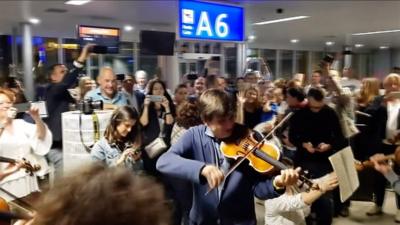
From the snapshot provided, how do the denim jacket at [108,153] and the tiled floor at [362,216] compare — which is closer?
the denim jacket at [108,153]

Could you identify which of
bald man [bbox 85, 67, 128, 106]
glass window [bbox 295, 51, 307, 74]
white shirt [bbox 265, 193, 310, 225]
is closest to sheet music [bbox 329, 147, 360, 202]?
white shirt [bbox 265, 193, 310, 225]

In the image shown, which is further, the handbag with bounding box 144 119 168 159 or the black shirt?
the black shirt

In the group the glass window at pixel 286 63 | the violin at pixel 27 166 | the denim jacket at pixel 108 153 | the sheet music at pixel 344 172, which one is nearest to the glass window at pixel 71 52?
the violin at pixel 27 166

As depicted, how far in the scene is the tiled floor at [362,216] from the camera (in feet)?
12.6

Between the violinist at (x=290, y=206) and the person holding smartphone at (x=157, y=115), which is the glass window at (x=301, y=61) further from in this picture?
the violinist at (x=290, y=206)

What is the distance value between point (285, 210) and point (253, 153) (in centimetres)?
100

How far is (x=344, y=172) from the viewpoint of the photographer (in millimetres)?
2025

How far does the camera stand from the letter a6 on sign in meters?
3.91

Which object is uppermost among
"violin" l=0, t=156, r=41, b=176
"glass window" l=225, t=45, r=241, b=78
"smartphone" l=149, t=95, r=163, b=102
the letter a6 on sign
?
the letter a6 on sign

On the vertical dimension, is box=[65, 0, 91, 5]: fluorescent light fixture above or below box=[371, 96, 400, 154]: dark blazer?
above

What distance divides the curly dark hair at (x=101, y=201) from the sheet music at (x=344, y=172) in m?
1.50

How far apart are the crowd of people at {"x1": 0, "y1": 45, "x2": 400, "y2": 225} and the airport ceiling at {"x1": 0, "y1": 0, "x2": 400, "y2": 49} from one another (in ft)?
5.11

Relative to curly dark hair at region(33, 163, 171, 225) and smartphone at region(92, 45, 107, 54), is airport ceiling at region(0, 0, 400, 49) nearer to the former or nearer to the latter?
smartphone at region(92, 45, 107, 54)

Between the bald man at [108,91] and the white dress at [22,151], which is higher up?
the bald man at [108,91]
